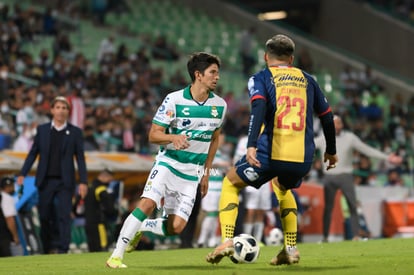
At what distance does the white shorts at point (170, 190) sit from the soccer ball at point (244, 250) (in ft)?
2.24

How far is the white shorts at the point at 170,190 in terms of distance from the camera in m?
11.1

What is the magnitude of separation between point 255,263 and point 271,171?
137 cm

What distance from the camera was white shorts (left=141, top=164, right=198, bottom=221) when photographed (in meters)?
11.1

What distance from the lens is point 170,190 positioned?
11.4 metres

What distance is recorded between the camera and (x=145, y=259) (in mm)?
13719

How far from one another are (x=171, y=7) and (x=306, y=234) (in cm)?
1949

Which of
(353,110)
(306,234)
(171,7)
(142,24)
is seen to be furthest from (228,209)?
(171,7)

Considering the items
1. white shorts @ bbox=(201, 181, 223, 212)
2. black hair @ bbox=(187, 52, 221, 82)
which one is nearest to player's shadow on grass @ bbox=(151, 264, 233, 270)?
black hair @ bbox=(187, 52, 221, 82)

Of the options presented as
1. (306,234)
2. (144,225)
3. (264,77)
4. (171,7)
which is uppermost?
(171,7)

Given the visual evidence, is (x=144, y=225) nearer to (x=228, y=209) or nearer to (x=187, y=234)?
(x=228, y=209)

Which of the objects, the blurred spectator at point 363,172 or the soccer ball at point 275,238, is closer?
the soccer ball at point 275,238

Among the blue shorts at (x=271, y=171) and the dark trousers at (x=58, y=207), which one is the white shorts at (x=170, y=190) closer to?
the blue shorts at (x=271, y=171)

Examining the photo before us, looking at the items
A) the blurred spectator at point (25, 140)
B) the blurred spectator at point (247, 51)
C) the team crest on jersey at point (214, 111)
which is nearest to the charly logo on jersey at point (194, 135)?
the team crest on jersey at point (214, 111)

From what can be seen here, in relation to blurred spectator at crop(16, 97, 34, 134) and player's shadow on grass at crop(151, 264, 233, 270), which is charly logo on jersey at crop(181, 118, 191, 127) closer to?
player's shadow on grass at crop(151, 264, 233, 270)
